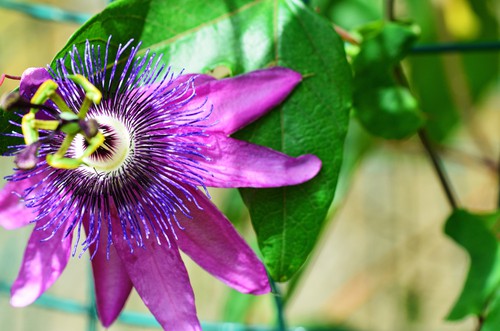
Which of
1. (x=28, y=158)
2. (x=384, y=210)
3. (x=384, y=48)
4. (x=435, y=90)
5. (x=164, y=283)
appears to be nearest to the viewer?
(x=28, y=158)

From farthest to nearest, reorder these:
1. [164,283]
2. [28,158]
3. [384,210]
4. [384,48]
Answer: [384,210]
[384,48]
[164,283]
[28,158]

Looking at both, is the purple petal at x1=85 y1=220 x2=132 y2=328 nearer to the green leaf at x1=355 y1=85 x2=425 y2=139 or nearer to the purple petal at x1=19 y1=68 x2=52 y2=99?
the purple petal at x1=19 y1=68 x2=52 y2=99

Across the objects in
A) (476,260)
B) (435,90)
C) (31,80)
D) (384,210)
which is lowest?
(384,210)

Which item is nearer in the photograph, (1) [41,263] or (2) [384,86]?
(1) [41,263]

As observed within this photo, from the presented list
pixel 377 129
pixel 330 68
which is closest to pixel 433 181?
pixel 377 129

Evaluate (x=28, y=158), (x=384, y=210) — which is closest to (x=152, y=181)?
(x=28, y=158)

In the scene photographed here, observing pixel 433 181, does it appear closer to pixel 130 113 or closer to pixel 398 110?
pixel 398 110

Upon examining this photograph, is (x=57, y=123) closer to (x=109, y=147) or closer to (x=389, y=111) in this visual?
(x=109, y=147)
